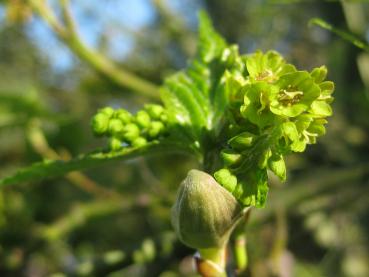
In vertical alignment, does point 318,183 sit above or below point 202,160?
below

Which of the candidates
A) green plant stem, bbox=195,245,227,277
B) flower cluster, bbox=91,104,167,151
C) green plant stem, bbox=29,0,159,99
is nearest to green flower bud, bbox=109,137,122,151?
flower cluster, bbox=91,104,167,151

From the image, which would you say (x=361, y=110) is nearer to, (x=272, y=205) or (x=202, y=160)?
(x=272, y=205)

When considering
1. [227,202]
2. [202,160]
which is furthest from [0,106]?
[227,202]

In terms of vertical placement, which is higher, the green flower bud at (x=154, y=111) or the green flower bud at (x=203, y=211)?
the green flower bud at (x=154, y=111)

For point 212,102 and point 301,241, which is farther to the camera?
point 301,241

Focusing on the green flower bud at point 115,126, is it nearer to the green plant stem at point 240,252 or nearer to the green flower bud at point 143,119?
the green flower bud at point 143,119

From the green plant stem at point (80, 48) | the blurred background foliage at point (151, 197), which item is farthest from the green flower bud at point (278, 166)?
the green plant stem at point (80, 48)

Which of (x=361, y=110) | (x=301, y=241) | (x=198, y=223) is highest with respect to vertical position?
(x=198, y=223)
